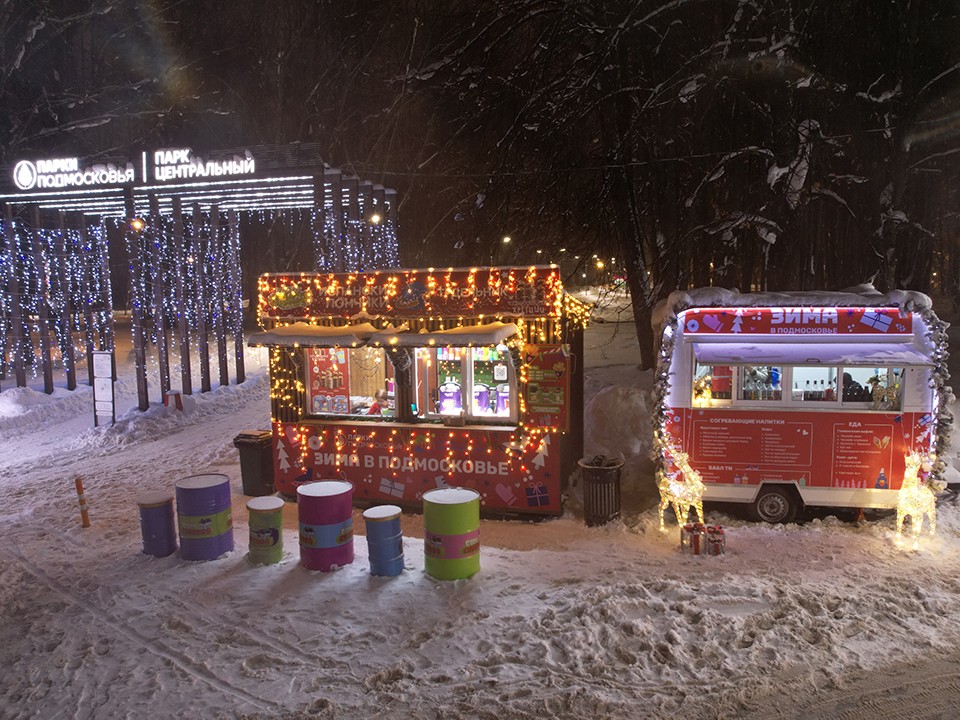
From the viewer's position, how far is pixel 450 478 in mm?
10688

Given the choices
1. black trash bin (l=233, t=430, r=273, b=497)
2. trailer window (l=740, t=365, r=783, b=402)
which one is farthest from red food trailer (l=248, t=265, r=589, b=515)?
trailer window (l=740, t=365, r=783, b=402)

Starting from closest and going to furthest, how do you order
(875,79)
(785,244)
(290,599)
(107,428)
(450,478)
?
(290,599) → (450,478) → (875,79) → (785,244) → (107,428)

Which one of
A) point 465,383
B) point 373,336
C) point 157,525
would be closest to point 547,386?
point 465,383

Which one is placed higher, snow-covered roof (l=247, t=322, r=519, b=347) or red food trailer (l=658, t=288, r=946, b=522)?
snow-covered roof (l=247, t=322, r=519, b=347)

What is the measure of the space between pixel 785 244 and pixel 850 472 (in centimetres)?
742

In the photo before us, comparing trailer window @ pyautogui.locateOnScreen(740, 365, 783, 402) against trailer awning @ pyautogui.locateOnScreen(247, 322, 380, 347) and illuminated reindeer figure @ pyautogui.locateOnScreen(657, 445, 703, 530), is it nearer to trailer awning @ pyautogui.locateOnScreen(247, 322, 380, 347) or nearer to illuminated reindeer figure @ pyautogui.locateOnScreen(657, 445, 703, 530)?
illuminated reindeer figure @ pyautogui.locateOnScreen(657, 445, 703, 530)

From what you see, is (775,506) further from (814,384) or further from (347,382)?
(347,382)

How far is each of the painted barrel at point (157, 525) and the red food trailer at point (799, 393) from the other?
6612 mm

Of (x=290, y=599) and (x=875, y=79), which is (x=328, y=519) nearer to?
(x=290, y=599)

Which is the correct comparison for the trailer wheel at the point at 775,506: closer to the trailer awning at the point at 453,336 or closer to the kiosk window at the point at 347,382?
the trailer awning at the point at 453,336

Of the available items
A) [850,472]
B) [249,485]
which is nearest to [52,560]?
[249,485]

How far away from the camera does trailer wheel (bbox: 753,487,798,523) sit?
966 centimetres

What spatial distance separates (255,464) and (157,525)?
131 inches

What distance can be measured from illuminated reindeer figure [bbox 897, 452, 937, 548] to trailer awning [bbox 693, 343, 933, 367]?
1330 mm
